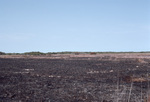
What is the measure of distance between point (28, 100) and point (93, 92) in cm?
391

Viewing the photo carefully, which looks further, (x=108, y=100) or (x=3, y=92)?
(x=3, y=92)

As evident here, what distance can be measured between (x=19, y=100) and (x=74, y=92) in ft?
11.0

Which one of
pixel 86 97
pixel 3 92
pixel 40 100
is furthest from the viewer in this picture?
pixel 3 92

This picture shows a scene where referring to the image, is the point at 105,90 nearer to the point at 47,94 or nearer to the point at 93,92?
the point at 93,92

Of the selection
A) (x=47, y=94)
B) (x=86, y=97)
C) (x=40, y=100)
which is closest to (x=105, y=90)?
(x=86, y=97)

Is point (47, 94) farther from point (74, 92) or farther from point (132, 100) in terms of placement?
point (132, 100)

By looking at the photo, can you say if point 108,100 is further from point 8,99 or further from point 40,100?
point 8,99

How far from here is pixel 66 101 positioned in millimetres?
12492

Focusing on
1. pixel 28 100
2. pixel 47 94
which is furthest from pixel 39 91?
pixel 28 100

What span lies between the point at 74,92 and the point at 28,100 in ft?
10.1

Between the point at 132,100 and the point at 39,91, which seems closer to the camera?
the point at 132,100

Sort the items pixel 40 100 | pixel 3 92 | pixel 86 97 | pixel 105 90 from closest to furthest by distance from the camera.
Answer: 1. pixel 40 100
2. pixel 86 97
3. pixel 3 92
4. pixel 105 90

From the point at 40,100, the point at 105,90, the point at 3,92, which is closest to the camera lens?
the point at 40,100

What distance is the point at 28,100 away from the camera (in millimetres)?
12586
